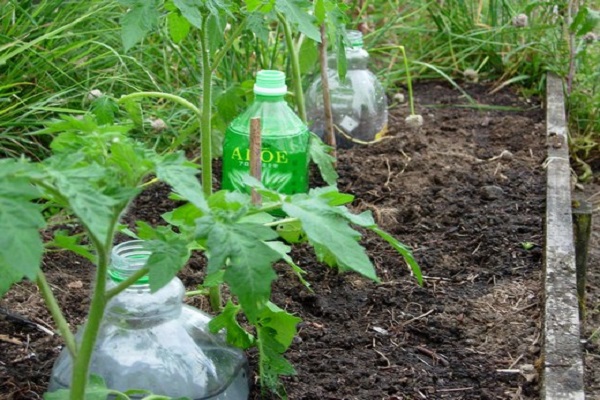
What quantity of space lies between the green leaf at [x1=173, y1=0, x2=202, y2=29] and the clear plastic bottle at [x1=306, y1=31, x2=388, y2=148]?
88.2 inches

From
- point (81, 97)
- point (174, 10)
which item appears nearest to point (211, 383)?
point (174, 10)

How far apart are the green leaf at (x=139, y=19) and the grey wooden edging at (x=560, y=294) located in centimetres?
120

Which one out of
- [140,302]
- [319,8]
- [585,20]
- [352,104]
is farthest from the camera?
[585,20]

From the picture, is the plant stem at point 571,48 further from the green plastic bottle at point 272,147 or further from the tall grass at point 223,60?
the green plastic bottle at point 272,147

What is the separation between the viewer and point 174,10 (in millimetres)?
2412

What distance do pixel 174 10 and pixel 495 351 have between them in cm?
119

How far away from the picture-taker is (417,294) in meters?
3.09

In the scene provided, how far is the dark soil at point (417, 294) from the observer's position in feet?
8.42

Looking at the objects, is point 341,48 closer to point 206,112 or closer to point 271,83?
point 271,83

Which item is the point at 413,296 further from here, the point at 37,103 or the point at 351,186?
the point at 37,103

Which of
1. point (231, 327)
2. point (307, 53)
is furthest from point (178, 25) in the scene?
point (307, 53)

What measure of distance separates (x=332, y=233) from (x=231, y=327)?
743 mm

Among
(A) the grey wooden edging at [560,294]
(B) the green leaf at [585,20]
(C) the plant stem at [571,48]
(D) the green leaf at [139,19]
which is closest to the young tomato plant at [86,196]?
(D) the green leaf at [139,19]

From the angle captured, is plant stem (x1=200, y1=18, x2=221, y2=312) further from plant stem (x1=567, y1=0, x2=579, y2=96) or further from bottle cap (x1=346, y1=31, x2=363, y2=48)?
plant stem (x1=567, y1=0, x2=579, y2=96)
